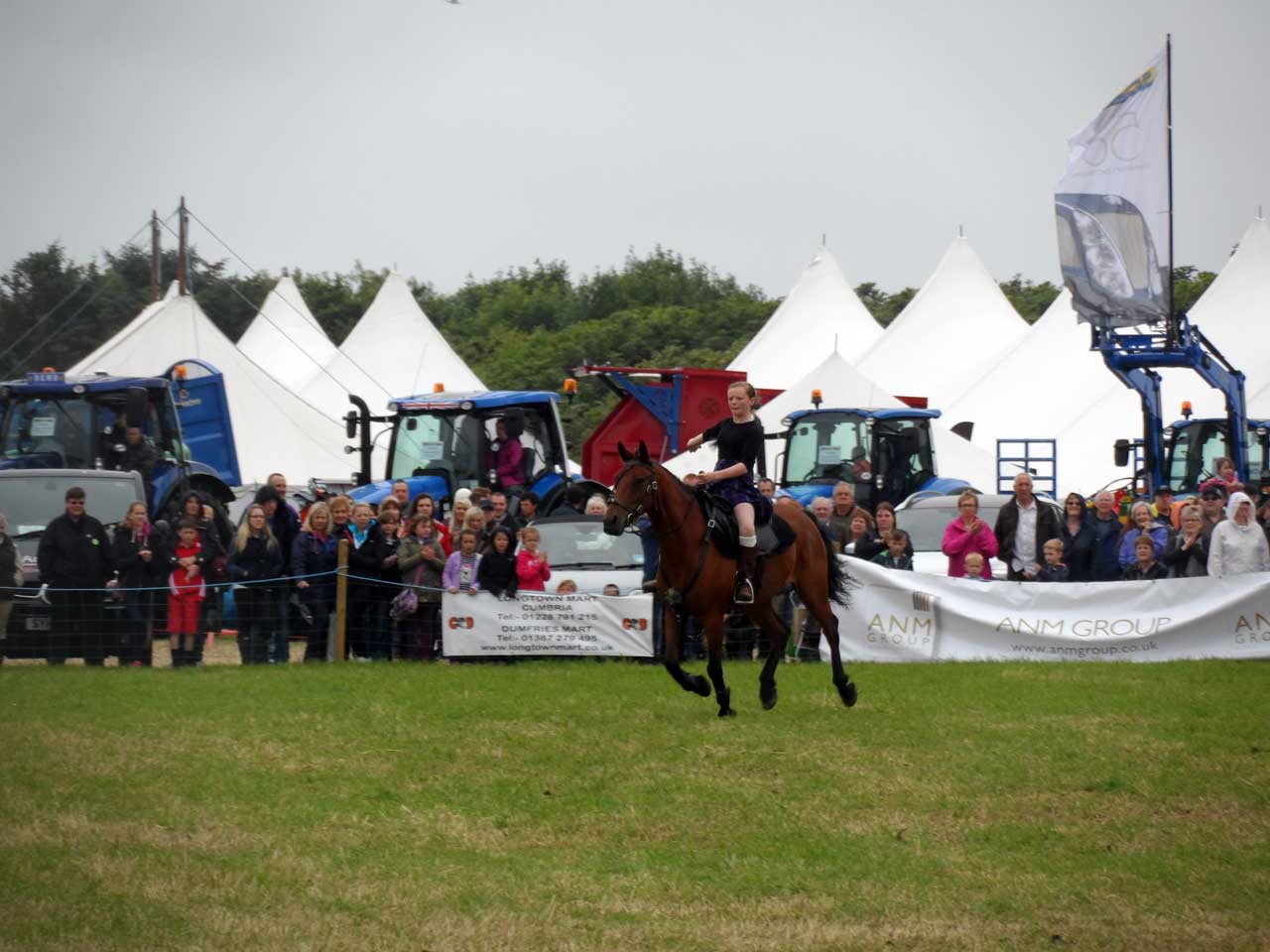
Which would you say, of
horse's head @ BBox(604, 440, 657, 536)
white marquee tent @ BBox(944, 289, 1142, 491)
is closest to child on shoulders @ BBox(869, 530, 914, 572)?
horse's head @ BBox(604, 440, 657, 536)

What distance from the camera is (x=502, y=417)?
79.7ft

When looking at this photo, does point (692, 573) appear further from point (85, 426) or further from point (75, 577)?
point (85, 426)

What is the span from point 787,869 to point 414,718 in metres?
5.28

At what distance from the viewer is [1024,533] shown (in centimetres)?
1902

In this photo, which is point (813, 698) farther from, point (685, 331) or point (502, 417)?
point (685, 331)

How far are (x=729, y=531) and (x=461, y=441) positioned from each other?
1167 centimetres

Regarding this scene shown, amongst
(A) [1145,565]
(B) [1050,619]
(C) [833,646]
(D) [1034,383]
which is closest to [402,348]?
(D) [1034,383]

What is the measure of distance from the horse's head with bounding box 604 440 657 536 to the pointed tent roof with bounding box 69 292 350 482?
24.7 m

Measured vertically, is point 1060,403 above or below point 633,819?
above

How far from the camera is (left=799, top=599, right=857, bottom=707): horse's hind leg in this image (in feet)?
44.3

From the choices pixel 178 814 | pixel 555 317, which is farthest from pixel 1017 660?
pixel 555 317

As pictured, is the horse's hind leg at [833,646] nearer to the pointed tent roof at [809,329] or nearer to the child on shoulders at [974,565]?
the child on shoulders at [974,565]

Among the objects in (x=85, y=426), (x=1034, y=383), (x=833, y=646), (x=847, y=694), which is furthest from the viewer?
(x=1034, y=383)

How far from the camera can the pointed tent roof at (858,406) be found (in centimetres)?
3588
